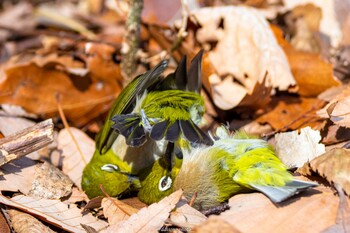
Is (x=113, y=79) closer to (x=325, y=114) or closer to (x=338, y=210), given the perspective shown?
(x=325, y=114)

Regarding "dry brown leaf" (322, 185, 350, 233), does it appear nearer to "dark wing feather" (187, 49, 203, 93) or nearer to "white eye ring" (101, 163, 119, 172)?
"dark wing feather" (187, 49, 203, 93)

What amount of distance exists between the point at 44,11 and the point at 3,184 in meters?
Answer: 3.90

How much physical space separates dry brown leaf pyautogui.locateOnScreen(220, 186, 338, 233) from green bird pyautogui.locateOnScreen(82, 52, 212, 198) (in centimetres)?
52

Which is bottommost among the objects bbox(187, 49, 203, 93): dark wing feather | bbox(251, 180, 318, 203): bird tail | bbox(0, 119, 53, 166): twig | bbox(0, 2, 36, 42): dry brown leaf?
bbox(0, 2, 36, 42): dry brown leaf

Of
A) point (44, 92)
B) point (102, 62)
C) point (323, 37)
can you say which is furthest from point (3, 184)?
point (323, 37)

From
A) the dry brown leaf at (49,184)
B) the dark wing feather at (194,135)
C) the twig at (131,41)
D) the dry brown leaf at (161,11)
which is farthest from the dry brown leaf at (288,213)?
the dry brown leaf at (161,11)

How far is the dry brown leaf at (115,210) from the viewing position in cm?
331

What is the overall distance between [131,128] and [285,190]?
100 cm

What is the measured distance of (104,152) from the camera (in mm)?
3840

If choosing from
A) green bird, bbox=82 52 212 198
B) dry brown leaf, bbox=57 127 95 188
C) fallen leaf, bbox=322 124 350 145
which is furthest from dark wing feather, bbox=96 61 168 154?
fallen leaf, bbox=322 124 350 145

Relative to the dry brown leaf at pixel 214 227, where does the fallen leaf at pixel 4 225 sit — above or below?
below

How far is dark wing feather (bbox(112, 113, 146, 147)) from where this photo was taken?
3.27 metres

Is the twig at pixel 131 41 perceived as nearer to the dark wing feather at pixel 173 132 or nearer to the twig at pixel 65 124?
the twig at pixel 65 124

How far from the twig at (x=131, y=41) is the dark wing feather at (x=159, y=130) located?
139 cm
